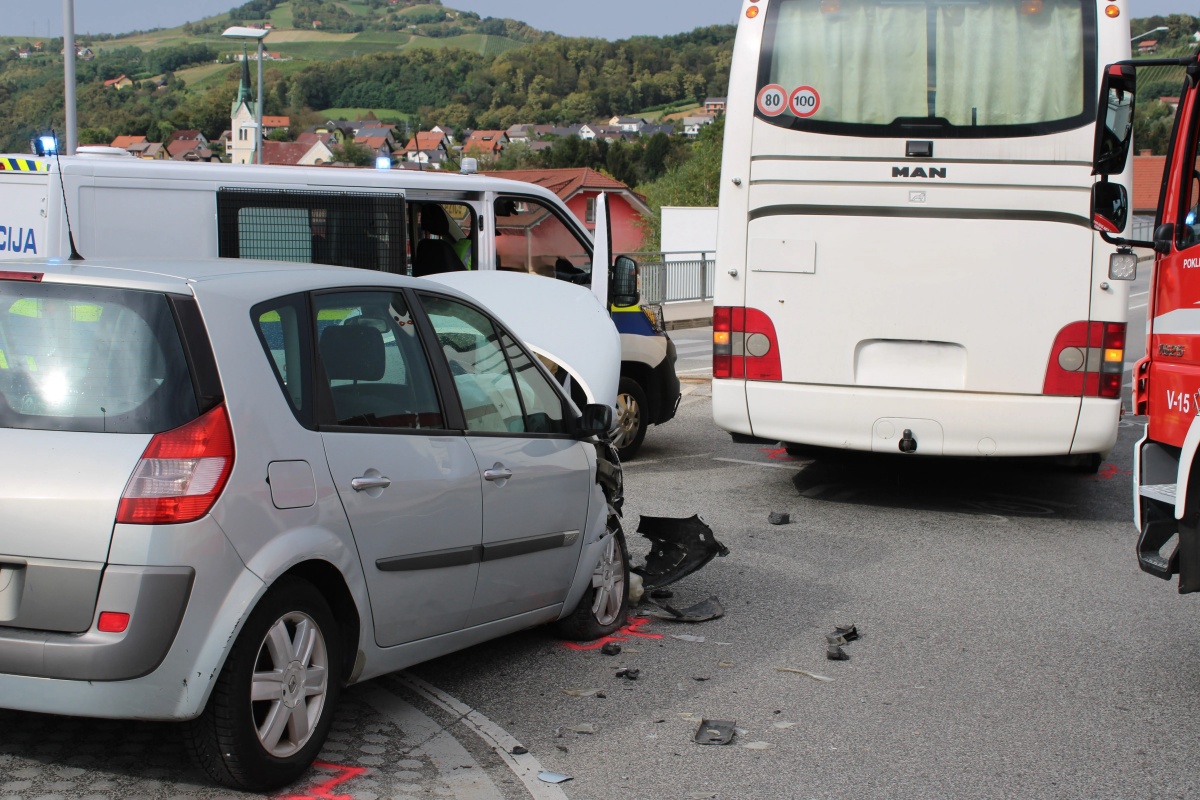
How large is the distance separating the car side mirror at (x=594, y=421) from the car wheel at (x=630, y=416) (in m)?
5.13

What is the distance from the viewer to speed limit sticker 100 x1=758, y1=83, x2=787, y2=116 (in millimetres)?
8609

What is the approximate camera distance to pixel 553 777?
164 inches

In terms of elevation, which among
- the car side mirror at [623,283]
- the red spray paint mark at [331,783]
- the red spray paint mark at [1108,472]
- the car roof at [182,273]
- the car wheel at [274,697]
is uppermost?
the car roof at [182,273]

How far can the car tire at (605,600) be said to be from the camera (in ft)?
18.6

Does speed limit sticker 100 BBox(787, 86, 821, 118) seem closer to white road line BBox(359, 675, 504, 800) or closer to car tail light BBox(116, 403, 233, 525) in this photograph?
white road line BBox(359, 675, 504, 800)

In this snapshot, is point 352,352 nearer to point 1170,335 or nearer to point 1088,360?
point 1170,335

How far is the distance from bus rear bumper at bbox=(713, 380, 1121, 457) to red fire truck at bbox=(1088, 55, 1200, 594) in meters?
2.07

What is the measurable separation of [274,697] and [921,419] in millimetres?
5533

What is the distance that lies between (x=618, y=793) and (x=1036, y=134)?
568 cm

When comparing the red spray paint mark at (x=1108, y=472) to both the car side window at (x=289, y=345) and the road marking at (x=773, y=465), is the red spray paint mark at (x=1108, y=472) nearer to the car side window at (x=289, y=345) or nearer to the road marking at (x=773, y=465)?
the road marking at (x=773, y=465)

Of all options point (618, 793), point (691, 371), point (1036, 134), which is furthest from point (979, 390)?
point (691, 371)

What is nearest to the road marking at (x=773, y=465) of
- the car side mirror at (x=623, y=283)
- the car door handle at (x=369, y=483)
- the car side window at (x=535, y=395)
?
the car side mirror at (x=623, y=283)

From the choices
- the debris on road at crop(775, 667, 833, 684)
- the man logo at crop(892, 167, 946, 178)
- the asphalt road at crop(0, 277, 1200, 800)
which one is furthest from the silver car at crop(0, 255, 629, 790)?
the man logo at crop(892, 167, 946, 178)

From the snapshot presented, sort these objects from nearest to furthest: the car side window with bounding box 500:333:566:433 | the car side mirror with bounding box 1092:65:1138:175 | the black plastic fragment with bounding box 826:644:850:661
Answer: the car side window with bounding box 500:333:566:433 → the black plastic fragment with bounding box 826:644:850:661 → the car side mirror with bounding box 1092:65:1138:175
